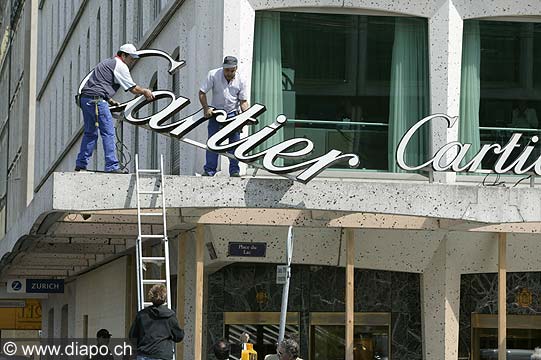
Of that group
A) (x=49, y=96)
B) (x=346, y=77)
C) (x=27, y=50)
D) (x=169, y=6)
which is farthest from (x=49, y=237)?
(x=27, y=50)

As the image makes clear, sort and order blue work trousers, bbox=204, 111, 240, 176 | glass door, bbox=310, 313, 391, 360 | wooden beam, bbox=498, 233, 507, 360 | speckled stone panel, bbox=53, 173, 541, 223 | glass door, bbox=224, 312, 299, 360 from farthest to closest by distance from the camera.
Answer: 1. glass door, bbox=310, 313, 391, 360
2. glass door, bbox=224, 312, 299, 360
3. wooden beam, bbox=498, 233, 507, 360
4. blue work trousers, bbox=204, 111, 240, 176
5. speckled stone panel, bbox=53, 173, 541, 223

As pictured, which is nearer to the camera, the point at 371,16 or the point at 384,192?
the point at 384,192

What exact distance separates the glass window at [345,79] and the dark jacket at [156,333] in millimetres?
7210

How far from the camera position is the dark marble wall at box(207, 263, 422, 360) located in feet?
85.1

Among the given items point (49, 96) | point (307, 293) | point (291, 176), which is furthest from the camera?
point (49, 96)

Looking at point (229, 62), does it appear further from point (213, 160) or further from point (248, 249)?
point (248, 249)

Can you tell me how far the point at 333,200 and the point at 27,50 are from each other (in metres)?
39.8

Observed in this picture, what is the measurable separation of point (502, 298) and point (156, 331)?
766 cm

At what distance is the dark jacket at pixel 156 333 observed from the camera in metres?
17.1

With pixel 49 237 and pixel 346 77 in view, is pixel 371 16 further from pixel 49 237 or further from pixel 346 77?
pixel 49 237

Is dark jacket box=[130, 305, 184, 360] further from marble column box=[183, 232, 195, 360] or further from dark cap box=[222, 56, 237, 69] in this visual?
marble column box=[183, 232, 195, 360]

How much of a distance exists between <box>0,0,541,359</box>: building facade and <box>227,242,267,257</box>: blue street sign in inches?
3.3

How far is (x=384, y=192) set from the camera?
2189 centimetres

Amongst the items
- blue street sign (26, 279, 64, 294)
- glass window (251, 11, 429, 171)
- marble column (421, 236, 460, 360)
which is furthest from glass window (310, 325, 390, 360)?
blue street sign (26, 279, 64, 294)
